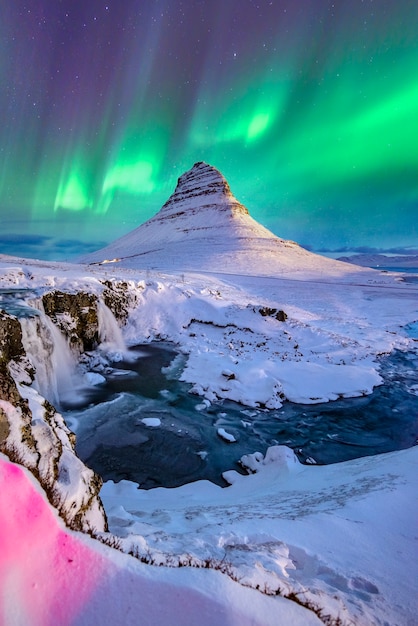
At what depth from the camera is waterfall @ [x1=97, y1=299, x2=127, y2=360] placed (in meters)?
14.0

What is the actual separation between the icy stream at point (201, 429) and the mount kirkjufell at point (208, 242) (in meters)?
40.0

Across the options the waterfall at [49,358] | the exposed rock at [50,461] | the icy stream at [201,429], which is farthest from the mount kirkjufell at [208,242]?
the exposed rock at [50,461]

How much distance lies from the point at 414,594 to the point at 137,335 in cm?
1470

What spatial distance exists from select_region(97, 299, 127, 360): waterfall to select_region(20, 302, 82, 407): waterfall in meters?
2.34

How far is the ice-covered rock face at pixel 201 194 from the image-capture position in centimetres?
11381

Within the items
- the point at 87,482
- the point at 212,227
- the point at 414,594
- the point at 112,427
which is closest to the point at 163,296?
the point at 112,427

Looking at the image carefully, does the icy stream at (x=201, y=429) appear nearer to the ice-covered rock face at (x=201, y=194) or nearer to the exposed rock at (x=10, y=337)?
the exposed rock at (x=10, y=337)

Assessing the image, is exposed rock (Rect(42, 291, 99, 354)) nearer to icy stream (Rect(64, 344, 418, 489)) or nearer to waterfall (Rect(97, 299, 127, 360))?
waterfall (Rect(97, 299, 127, 360))

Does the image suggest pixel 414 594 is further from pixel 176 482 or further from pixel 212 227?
pixel 212 227

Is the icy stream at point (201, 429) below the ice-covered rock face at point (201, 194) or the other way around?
below

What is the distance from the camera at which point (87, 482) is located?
3.14 meters

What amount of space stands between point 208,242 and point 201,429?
72424mm

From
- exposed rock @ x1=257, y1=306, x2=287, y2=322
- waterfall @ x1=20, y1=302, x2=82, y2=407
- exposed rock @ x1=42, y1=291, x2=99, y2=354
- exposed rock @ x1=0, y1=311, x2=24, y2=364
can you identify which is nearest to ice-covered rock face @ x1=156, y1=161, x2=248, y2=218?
exposed rock @ x1=257, y1=306, x2=287, y2=322

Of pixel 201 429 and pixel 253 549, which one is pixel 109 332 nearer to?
pixel 201 429
